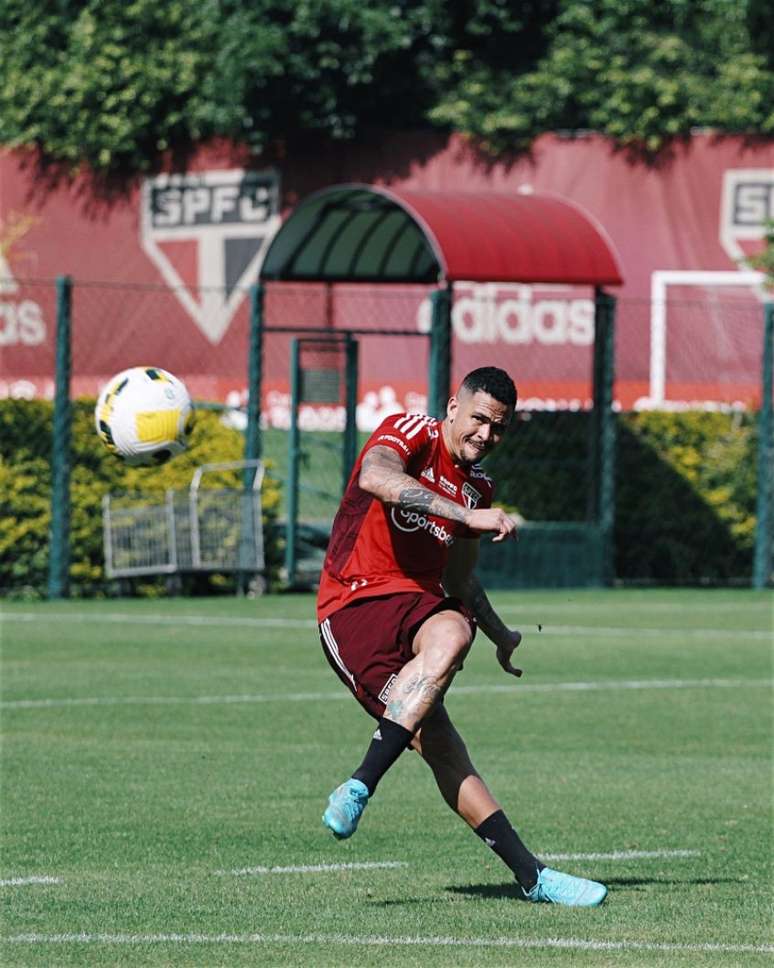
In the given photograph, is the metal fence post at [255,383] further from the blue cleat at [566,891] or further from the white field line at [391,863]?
the blue cleat at [566,891]

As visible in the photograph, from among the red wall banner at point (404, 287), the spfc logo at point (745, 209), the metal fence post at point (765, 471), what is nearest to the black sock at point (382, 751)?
the metal fence post at point (765, 471)

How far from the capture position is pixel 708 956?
652 centimetres

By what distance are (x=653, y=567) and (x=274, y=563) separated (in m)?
4.68

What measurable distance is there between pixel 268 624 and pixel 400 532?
10.6 metres

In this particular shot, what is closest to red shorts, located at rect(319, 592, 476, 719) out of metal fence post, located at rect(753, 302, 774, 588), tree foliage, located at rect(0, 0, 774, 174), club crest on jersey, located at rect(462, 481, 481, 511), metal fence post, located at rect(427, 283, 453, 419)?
club crest on jersey, located at rect(462, 481, 481, 511)

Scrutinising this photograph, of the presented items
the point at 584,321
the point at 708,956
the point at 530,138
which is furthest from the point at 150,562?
the point at 708,956

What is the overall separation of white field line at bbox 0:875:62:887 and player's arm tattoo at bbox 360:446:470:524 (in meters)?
1.89

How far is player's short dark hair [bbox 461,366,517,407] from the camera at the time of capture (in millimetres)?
7352

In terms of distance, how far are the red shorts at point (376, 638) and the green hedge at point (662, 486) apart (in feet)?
51.4

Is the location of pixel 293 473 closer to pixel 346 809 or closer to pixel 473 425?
pixel 473 425

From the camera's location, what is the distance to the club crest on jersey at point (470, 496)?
759 centimetres

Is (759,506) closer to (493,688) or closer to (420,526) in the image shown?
(493,688)

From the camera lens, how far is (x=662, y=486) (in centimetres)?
2361

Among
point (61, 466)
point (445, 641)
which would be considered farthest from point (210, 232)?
point (445, 641)
